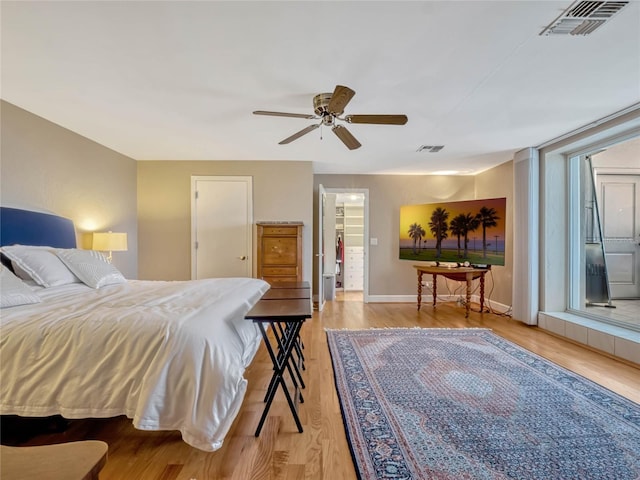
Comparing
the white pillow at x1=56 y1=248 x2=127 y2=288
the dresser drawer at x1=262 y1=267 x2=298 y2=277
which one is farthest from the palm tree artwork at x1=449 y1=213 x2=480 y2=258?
the white pillow at x1=56 y1=248 x2=127 y2=288

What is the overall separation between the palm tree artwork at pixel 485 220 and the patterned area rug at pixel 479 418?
1.85 metres

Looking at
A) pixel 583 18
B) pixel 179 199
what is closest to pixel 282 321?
pixel 583 18

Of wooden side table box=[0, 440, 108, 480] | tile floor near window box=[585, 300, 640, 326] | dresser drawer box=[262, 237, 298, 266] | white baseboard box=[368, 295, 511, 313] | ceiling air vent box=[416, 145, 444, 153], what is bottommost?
white baseboard box=[368, 295, 511, 313]

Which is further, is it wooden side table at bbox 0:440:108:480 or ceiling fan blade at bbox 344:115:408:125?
ceiling fan blade at bbox 344:115:408:125

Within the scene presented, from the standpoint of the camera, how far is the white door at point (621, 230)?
3305mm

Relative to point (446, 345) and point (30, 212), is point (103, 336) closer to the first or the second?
point (30, 212)

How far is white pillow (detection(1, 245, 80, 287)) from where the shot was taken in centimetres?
222

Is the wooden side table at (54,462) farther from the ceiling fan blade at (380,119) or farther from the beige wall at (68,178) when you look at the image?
the beige wall at (68,178)

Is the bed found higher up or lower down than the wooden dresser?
lower down

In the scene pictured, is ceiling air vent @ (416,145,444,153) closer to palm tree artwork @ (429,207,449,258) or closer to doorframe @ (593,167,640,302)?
palm tree artwork @ (429,207,449,258)

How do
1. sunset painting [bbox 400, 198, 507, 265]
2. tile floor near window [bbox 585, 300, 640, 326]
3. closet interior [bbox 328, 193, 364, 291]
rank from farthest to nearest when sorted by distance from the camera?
closet interior [bbox 328, 193, 364, 291] → sunset painting [bbox 400, 198, 507, 265] → tile floor near window [bbox 585, 300, 640, 326]

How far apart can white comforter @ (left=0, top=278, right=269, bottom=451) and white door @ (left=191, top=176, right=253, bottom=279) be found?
2.91 m

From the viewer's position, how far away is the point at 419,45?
1831 mm

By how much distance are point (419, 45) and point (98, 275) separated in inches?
122
